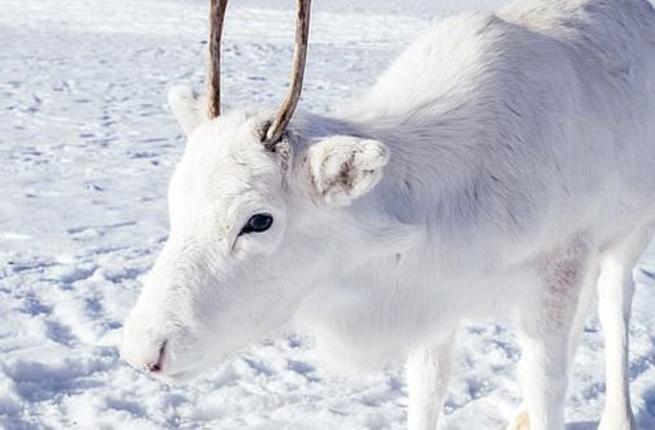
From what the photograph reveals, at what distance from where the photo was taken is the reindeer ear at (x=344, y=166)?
2162mm

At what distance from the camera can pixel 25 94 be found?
10008mm

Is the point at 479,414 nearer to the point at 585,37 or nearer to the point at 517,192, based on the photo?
the point at 517,192

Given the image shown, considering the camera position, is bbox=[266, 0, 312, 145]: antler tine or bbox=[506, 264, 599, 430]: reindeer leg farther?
bbox=[506, 264, 599, 430]: reindeer leg

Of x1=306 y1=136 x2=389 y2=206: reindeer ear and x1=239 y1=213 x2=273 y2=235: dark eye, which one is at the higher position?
x1=306 y1=136 x2=389 y2=206: reindeer ear

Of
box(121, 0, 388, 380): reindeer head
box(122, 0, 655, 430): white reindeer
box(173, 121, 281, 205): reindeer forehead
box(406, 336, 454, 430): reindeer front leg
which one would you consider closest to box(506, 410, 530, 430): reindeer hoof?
box(122, 0, 655, 430): white reindeer

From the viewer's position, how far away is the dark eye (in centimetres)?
227

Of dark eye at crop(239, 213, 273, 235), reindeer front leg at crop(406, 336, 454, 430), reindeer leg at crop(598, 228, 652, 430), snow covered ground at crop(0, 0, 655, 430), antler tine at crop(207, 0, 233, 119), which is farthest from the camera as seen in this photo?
reindeer leg at crop(598, 228, 652, 430)

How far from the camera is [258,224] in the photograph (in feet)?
7.48

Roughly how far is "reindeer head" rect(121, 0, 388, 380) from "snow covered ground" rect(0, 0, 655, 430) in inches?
42.3

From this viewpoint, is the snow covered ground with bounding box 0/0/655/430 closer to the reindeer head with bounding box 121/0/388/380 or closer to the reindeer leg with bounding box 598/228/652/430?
the reindeer leg with bounding box 598/228/652/430

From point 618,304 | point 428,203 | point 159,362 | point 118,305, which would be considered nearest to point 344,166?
point 428,203

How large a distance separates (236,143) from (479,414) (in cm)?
164

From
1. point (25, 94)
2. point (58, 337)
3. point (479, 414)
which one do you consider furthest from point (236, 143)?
point (25, 94)

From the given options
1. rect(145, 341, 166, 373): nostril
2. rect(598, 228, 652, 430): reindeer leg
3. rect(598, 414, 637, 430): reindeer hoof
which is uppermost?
rect(598, 228, 652, 430): reindeer leg
